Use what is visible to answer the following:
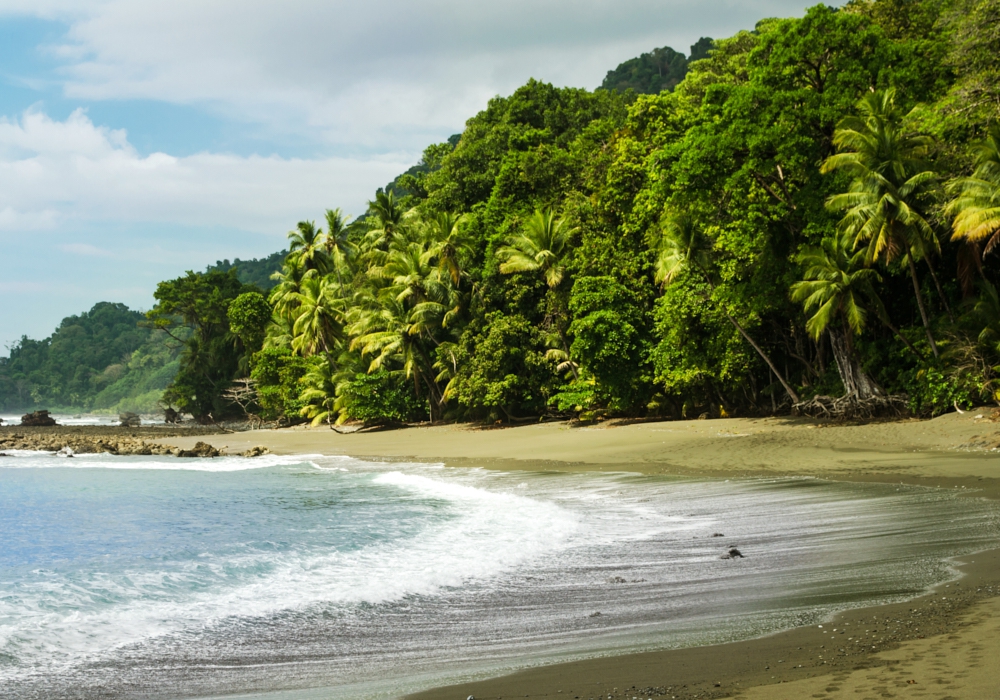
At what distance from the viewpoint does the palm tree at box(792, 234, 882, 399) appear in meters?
18.0

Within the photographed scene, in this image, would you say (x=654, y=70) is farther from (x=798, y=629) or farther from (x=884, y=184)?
(x=798, y=629)

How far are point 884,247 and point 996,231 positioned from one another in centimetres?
266

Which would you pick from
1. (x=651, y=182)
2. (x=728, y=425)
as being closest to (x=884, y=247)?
(x=728, y=425)

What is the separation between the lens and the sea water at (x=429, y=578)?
4996 millimetres

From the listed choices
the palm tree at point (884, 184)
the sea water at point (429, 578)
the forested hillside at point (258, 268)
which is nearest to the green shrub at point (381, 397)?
the sea water at point (429, 578)

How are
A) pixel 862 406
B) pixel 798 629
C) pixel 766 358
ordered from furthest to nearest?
pixel 766 358, pixel 862 406, pixel 798 629

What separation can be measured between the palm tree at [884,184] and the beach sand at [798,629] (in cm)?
396

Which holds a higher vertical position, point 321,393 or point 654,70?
point 654,70

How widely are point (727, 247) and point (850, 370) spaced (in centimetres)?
435

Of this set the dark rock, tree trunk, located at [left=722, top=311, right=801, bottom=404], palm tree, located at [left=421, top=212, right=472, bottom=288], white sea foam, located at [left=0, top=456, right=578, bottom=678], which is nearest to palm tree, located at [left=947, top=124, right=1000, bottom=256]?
tree trunk, located at [left=722, top=311, right=801, bottom=404]

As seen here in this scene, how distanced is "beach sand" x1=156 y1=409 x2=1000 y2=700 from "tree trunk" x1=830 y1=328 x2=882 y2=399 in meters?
1.25

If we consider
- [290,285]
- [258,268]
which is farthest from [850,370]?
[258,268]

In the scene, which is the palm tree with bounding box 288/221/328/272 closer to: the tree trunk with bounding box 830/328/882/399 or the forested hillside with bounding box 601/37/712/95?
the tree trunk with bounding box 830/328/882/399

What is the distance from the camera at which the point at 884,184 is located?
679 inches
